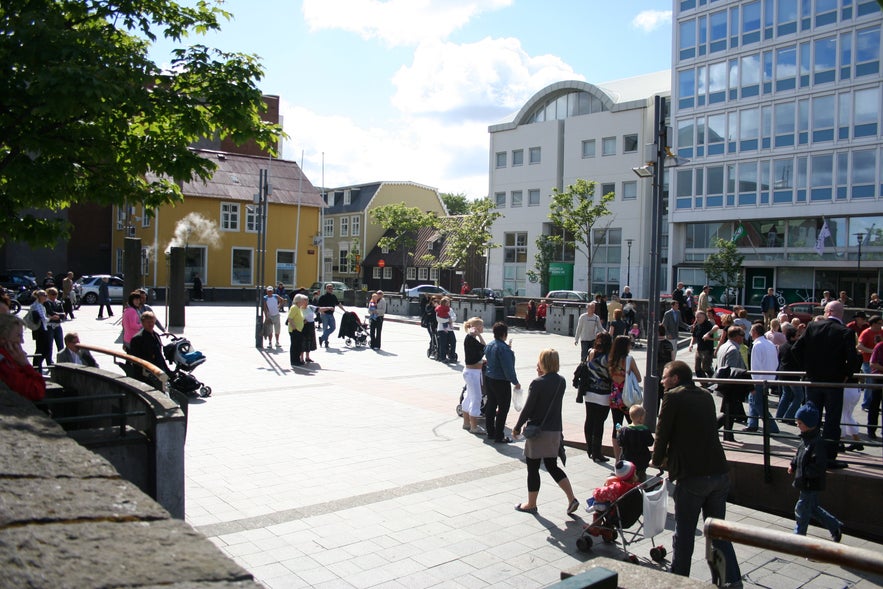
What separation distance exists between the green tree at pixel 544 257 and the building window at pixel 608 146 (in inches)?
300

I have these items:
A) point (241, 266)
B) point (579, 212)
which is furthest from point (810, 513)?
point (241, 266)

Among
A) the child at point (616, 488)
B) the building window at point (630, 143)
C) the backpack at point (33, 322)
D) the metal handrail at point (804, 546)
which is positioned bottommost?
the child at point (616, 488)

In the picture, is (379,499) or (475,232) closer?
(379,499)

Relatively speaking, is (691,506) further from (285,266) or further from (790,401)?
(285,266)

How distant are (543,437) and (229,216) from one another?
44.7 m

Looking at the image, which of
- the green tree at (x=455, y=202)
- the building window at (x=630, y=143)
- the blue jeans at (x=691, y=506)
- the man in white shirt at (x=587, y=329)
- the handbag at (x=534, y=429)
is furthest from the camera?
the green tree at (x=455, y=202)

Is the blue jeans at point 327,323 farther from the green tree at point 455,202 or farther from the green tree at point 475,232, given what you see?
the green tree at point 455,202

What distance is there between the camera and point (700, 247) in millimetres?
46000

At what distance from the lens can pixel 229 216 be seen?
48.3m

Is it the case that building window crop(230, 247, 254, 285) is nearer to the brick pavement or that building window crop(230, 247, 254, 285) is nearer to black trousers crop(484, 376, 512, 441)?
the brick pavement

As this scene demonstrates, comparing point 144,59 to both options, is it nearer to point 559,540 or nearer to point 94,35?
point 94,35

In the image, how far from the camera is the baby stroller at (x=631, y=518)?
5973 millimetres

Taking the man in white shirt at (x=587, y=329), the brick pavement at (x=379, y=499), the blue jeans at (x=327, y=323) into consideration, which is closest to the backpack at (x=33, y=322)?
the brick pavement at (x=379, y=499)

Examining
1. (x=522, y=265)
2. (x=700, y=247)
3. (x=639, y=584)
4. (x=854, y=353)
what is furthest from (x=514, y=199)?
(x=639, y=584)
